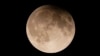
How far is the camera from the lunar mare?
4055mm

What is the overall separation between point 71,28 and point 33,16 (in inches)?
21.6

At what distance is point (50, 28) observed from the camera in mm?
4059

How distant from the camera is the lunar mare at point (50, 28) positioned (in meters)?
4.05

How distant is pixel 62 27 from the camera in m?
4.06

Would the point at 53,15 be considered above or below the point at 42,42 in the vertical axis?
above

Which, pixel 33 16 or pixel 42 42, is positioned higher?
pixel 33 16

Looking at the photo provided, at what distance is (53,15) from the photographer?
4.09m

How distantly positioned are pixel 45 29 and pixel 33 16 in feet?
0.87

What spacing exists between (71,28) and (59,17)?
0.25m

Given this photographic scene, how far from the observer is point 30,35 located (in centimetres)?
418

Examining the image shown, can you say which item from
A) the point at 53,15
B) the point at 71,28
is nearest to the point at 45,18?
the point at 53,15

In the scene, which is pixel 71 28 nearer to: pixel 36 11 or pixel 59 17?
pixel 59 17

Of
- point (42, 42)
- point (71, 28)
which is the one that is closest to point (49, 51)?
point (42, 42)

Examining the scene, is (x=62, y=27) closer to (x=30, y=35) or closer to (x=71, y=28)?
(x=71, y=28)
